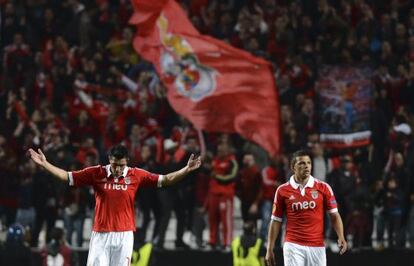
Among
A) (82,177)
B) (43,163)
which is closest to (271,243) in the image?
(82,177)

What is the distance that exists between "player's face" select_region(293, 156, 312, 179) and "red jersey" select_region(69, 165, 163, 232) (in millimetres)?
1595

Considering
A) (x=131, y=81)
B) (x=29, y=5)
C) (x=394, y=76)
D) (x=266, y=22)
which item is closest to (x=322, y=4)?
(x=266, y=22)

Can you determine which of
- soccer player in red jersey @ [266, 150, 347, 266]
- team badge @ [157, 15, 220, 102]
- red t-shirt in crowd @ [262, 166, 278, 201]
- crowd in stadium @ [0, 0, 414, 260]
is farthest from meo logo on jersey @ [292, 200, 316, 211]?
team badge @ [157, 15, 220, 102]

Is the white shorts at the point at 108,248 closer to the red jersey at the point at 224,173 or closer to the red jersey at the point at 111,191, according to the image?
the red jersey at the point at 111,191

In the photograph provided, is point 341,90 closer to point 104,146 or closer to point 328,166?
point 328,166

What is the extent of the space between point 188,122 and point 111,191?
8.58m

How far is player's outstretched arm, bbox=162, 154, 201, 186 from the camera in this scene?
13156 mm

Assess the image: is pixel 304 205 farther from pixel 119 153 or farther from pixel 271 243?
pixel 119 153

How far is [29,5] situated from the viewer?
26.1 metres

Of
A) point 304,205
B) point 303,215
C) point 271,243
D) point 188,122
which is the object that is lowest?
point 271,243

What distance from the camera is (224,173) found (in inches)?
776

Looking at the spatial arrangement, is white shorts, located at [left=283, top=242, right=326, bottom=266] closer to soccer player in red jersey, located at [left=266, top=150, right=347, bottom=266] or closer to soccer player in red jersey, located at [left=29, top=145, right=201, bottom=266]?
soccer player in red jersey, located at [left=266, top=150, right=347, bottom=266]

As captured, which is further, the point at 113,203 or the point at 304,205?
the point at 113,203

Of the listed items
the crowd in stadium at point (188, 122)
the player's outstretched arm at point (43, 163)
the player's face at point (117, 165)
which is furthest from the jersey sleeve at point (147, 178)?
the crowd in stadium at point (188, 122)
